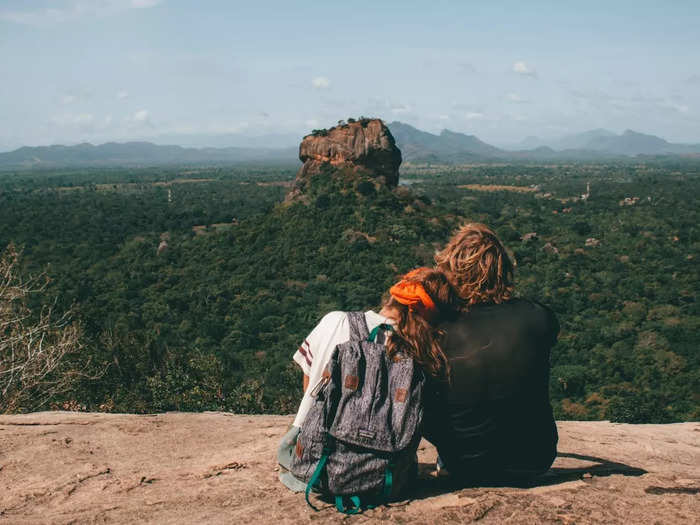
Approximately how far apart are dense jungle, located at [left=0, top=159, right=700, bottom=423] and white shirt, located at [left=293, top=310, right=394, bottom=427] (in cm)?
705

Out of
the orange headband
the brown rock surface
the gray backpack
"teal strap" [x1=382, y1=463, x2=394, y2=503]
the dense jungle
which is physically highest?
the orange headband

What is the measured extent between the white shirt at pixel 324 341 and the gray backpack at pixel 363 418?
126 mm

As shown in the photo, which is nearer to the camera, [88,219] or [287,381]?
[287,381]

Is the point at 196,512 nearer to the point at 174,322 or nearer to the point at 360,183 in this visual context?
the point at 174,322

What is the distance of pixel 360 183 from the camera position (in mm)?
34656

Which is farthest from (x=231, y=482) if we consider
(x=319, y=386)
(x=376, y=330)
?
(x=376, y=330)

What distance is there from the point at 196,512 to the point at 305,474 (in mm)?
791

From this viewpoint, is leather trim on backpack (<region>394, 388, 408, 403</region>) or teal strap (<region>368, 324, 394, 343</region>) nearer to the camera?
leather trim on backpack (<region>394, 388, 408, 403</region>)

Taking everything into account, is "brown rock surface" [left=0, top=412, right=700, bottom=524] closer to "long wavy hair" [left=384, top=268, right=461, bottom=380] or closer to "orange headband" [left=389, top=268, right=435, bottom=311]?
"long wavy hair" [left=384, top=268, right=461, bottom=380]

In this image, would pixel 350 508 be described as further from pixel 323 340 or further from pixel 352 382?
pixel 323 340

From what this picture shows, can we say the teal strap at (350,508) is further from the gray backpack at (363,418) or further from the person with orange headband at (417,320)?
the person with orange headband at (417,320)

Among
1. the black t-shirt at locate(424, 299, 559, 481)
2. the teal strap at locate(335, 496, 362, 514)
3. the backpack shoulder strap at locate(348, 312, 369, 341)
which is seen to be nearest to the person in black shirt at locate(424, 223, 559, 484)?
the black t-shirt at locate(424, 299, 559, 481)

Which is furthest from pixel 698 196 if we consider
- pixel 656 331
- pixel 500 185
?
pixel 656 331

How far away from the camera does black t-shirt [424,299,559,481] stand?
349 centimetres
